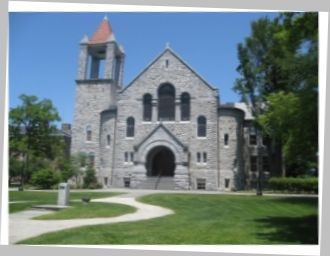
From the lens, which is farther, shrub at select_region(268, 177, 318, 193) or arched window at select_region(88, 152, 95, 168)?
arched window at select_region(88, 152, 95, 168)

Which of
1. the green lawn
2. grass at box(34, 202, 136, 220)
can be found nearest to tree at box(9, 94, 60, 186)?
grass at box(34, 202, 136, 220)

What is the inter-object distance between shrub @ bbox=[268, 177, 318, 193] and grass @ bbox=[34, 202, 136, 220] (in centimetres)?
1917

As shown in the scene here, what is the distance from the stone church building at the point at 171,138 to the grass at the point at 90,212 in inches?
730

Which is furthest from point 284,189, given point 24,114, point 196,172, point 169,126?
point 24,114

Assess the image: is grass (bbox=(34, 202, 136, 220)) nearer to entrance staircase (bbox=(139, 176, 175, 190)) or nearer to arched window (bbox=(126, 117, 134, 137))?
entrance staircase (bbox=(139, 176, 175, 190))

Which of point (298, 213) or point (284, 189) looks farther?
point (284, 189)

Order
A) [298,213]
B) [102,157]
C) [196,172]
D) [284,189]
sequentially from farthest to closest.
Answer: [102,157] < [196,172] < [284,189] < [298,213]

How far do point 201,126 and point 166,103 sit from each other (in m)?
3.89

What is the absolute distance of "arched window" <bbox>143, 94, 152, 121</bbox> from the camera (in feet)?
130

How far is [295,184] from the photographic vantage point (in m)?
34.0

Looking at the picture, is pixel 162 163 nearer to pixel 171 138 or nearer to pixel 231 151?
pixel 171 138

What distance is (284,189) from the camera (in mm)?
34969

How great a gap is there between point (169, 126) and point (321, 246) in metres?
28.0

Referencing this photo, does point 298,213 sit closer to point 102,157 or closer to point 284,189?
point 284,189
